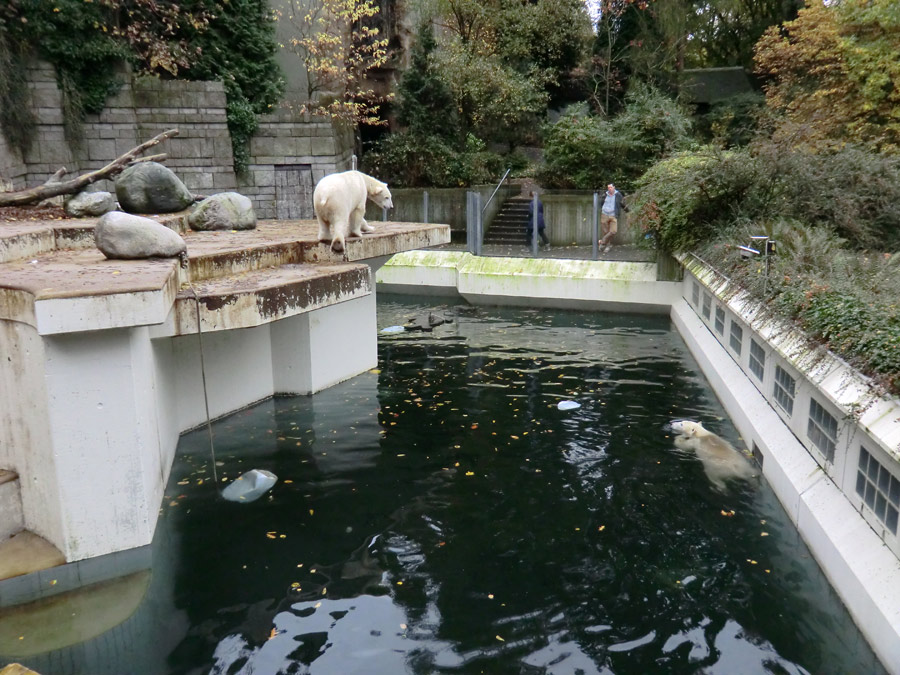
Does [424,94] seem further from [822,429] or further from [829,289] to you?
[822,429]

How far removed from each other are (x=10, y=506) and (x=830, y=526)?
603cm

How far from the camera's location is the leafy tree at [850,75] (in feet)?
48.0

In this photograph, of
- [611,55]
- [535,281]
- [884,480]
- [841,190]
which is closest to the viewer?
[884,480]

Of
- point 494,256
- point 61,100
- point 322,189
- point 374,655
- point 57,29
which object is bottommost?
point 374,655

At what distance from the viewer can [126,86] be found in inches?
690

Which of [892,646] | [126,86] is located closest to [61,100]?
[126,86]

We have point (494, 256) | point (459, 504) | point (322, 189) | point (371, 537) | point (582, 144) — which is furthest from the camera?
point (582, 144)

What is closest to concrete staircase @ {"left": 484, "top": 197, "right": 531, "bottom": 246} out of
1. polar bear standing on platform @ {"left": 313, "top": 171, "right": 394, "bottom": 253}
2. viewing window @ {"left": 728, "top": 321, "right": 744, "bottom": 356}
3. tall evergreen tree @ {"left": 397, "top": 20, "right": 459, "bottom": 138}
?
tall evergreen tree @ {"left": 397, "top": 20, "right": 459, "bottom": 138}

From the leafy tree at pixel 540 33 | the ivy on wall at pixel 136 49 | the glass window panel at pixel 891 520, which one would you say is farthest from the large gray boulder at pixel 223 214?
the leafy tree at pixel 540 33

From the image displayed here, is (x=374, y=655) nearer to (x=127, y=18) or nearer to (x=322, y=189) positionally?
(x=322, y=189)

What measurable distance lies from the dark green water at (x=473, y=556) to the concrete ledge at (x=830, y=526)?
0.49ft

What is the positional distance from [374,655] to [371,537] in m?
1.49

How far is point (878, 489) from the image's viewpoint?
5.03 metres

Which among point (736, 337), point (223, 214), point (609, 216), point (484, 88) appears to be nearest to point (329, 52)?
point (484, 88)
